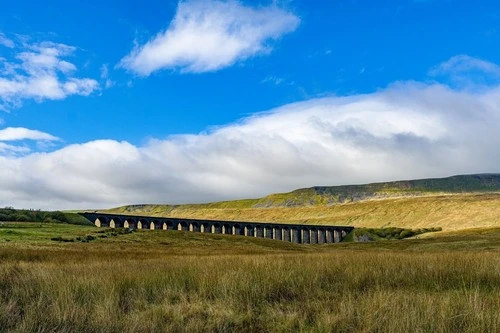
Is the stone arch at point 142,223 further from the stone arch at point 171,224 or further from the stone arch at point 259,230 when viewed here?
the stone arch at point 259,230

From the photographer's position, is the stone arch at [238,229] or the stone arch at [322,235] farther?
the stone arch at [322,235]

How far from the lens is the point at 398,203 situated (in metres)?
176

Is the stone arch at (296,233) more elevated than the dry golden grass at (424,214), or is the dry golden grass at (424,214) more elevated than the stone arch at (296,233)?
the dry golden grass at (424,214)

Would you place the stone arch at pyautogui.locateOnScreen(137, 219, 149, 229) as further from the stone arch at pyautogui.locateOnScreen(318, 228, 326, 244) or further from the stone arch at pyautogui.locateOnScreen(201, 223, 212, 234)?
the stone arch at pyautogui.locateOnScreen(318, 228, 326, 244)

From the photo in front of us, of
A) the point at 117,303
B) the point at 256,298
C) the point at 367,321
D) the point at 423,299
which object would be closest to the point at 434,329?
the point at 367,321

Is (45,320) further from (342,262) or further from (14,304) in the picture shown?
(342,262)

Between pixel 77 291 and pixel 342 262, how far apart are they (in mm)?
6709

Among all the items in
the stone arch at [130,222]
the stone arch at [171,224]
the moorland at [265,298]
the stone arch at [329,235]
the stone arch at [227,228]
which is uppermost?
the moorland at [265,298]

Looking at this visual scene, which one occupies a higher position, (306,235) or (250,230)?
(250,230)

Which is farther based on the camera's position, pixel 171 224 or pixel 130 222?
pixel 171 224

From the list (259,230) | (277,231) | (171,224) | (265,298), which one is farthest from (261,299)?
(277,231)

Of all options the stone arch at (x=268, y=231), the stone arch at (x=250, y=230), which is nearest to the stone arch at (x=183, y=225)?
the stone arch at (x=250, y=230)

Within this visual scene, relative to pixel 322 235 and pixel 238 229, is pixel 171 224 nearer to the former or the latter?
pixel 238 229

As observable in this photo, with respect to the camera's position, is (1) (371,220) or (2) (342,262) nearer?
(2) (342,262)
